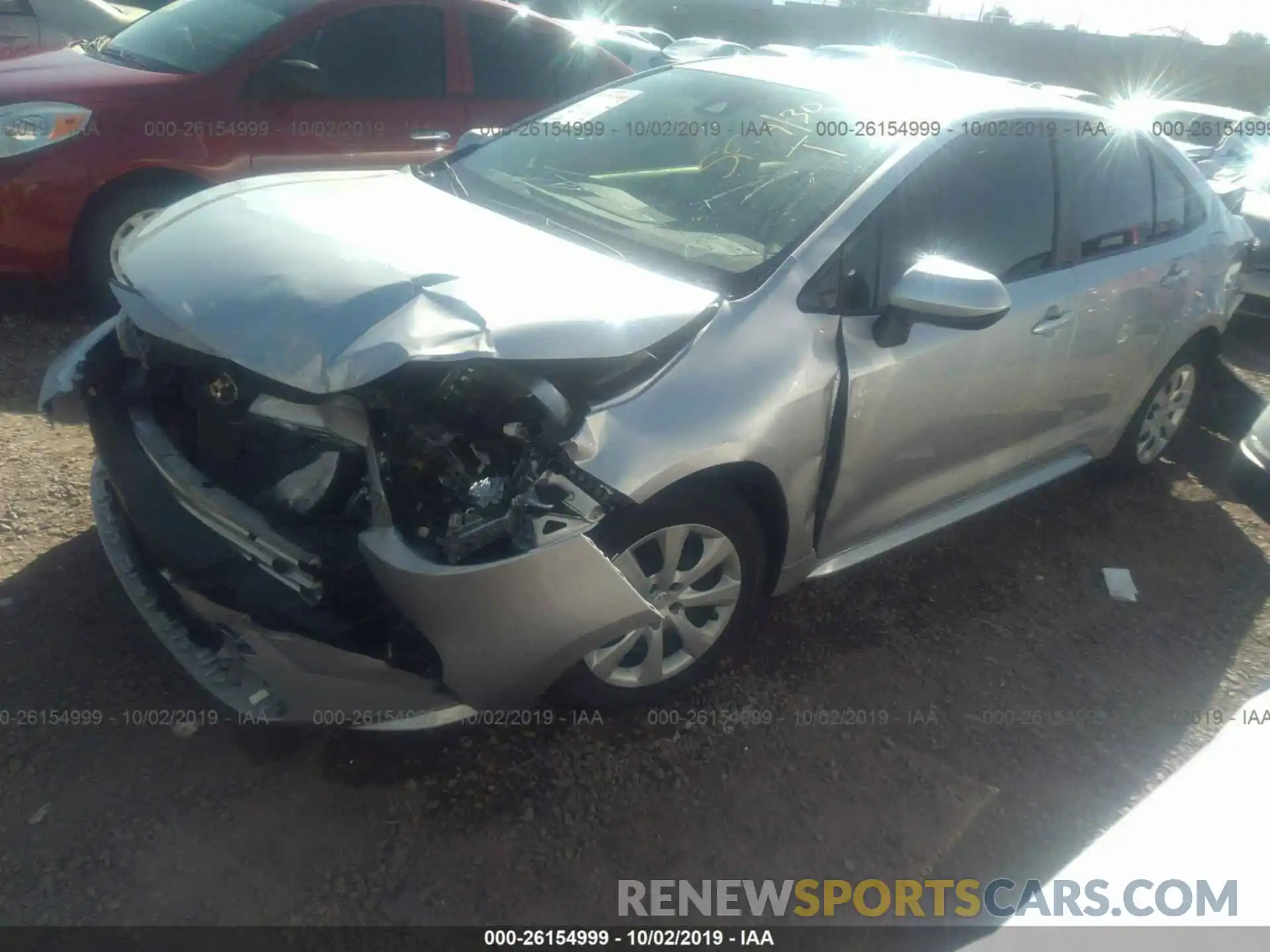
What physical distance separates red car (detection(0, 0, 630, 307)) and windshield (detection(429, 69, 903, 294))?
→ 1.85 m

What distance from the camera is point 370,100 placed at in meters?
5.27

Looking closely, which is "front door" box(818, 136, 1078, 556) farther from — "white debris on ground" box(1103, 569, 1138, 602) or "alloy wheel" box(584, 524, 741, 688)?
"white debris on ground" box(1103, 569, 1138, 602)

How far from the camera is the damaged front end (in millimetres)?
2113

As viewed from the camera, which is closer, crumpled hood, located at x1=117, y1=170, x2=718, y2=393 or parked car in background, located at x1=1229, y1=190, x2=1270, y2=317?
crumpled hood, located at x1=117, y1=170, x2=718, y2=393

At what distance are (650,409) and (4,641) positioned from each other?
1.95 metres

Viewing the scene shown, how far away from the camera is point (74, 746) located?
249 centimetres

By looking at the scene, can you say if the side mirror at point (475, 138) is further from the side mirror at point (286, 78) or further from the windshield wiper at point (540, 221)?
the side mirror at point (286, 78)

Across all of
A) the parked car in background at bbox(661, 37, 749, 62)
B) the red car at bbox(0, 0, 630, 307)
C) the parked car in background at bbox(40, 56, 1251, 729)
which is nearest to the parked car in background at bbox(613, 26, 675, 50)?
the parked car in background at bbox(661, 37, 749, 62)

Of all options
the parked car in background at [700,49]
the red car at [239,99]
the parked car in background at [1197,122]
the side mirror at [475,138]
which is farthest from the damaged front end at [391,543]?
the parked car in background at [700,49]

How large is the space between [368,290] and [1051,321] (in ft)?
7.47

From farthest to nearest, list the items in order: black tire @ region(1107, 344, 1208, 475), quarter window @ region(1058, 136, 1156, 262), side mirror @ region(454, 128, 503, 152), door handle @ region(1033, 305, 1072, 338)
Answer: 1. black tire @ region(1107, 344, 1208, 475)
2. side mirror @ region(454, 128, 503, 152)
3. quarter window @ region(1058, 136, 1156, 262)
4. door handle @ region(1033, 305, 1072, 338)

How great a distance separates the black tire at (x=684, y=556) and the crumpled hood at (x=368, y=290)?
0.41m

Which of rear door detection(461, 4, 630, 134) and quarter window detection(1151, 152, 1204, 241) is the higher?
rear door detection(461, 4, 630, 134)

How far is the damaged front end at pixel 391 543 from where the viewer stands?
2113 millimetres
